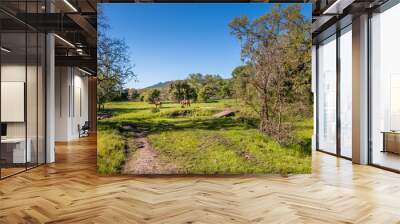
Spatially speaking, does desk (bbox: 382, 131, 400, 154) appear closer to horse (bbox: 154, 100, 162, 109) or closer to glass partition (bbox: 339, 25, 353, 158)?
glass partition (bbox: 339, 25, 353, 158)

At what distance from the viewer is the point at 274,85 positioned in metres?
6.02

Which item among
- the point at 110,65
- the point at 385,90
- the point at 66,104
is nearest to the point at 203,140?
the point at 110,65

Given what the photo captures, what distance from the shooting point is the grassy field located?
19.3 feet

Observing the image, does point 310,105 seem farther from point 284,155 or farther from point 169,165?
point 169,165

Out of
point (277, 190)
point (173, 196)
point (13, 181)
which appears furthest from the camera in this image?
point (13, 181)

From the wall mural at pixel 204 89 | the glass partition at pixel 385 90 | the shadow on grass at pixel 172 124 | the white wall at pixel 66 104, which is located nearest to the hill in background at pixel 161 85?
the wall mural at pixel 204 89

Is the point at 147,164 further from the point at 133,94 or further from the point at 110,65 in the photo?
the point at 110,65

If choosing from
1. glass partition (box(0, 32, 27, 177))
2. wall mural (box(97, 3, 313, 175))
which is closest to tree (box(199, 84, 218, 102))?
wall mural (box(97, 3, 313, 175))

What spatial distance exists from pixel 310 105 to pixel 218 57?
170cm

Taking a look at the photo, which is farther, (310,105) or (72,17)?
(72,17)

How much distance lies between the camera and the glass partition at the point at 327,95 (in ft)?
29.4

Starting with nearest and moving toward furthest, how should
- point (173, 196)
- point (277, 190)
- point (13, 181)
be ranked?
point (173, 196) < point (277, 190) < point (13, 181)

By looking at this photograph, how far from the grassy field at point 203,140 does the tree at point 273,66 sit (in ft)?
0.86

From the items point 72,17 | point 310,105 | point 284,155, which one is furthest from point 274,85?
point 72,17
